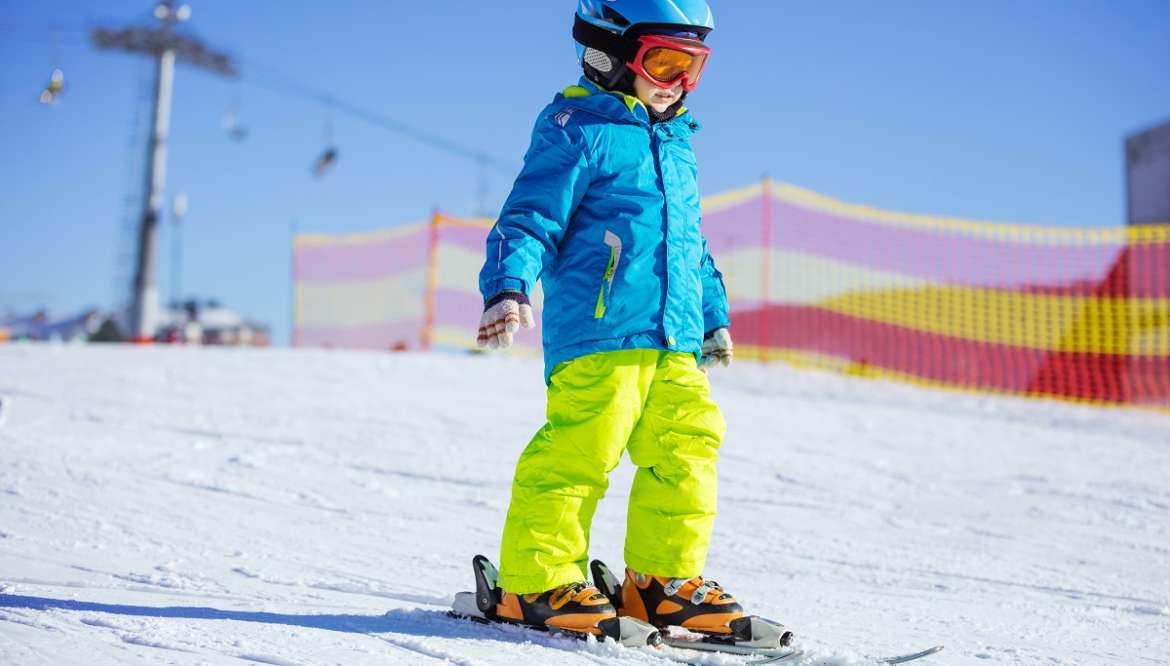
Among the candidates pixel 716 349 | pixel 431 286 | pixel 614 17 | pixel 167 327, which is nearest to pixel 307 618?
pixel 716 349

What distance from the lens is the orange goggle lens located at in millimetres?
2816

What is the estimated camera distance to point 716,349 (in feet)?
10.2

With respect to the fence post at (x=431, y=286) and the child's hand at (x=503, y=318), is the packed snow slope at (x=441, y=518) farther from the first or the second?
the fence post at (x=431, y=286)

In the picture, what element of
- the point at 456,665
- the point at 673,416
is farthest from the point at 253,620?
the point at 673,416

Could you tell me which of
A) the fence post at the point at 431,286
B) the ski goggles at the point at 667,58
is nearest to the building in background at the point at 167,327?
the fence post at the point at 431,286

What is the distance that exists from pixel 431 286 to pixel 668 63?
1144 cm

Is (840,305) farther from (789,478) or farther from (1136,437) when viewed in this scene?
(789,478)

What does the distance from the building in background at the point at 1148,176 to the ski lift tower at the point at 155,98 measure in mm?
19988

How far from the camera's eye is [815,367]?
38.1ft

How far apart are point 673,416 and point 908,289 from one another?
10.3m

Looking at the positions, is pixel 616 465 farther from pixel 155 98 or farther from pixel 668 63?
pixel 155 98

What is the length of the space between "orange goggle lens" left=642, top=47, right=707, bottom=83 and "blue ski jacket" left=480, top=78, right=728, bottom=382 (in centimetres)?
10

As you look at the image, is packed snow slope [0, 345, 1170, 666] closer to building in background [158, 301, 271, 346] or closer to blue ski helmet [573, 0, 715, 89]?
blue ski helmet [573, 0, 715, 89]

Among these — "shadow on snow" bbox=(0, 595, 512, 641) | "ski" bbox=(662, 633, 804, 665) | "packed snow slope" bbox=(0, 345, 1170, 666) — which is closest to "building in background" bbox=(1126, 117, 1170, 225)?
"packed snow slope" bbox=(0, 345, 1170, 666)
